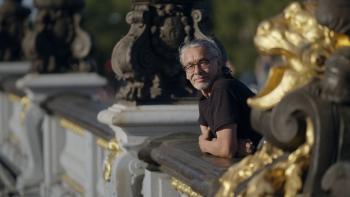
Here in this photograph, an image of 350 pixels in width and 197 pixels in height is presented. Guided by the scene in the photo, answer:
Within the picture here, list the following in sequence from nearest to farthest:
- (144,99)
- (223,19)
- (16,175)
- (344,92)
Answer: (344,92) < (144,99) < (16,175) < (223,19)

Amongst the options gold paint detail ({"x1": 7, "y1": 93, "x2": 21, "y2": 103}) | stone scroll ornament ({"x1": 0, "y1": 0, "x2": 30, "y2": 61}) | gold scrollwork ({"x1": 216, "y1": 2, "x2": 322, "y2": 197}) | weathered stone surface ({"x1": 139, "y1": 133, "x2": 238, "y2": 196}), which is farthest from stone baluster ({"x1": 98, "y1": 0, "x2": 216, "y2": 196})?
stone scroll ornament ({"x1": 0, "y1": 0, "x2": 30, "y2": 61})

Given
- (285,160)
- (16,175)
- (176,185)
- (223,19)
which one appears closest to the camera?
(285,160)

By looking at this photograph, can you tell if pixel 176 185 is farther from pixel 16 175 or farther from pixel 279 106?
pixel 16 175

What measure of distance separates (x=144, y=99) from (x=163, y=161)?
1.42 meters

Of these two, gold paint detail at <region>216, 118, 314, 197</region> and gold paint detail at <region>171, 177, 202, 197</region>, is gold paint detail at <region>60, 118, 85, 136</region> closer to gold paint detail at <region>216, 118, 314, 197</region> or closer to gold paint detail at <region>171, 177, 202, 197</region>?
gold paint detail at <region>171, 177, 202, 197</region>

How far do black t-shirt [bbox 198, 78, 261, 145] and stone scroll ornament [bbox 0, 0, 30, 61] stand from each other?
14.7 meters

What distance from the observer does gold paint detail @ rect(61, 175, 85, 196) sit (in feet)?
42.0

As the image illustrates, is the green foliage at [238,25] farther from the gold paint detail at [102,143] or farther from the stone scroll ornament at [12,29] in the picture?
the gold paint detail at [102,143]

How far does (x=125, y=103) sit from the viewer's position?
943 cm

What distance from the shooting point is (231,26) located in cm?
8956

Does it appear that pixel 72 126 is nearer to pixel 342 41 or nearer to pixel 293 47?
pixel 293 47

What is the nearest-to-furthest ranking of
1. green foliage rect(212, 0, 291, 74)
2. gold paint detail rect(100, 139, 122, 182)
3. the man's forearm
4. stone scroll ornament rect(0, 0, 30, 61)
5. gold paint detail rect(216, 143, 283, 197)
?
gold paint detail rect(216, 143, 283, 197)
the man's forearm
gold paint detail rect(100, 139, 122, 182)
stone scroll ornament rect(0, 0, 30, 61)
green foliage rect(212, 0, 291, 74)

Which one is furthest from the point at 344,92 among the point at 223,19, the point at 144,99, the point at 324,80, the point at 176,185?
the point at 223,19

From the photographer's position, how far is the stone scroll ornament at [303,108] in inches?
176
